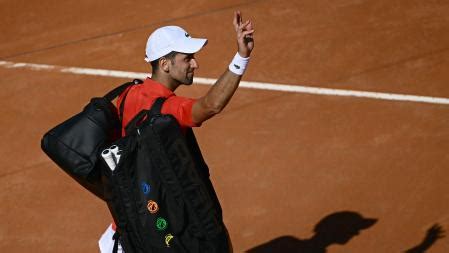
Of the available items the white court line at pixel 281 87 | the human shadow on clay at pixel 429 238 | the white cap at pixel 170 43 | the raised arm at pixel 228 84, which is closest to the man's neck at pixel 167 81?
the white cap at pixel 170 43

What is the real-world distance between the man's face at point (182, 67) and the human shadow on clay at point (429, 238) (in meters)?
3.41

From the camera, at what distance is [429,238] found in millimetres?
8250

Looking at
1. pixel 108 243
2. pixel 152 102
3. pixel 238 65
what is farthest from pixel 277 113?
pixel 238 65

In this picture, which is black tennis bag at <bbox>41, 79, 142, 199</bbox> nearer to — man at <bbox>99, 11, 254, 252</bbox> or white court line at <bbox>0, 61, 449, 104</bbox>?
man at <bbox>99, 11, 254, 252</bbox>

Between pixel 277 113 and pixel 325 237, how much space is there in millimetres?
2264

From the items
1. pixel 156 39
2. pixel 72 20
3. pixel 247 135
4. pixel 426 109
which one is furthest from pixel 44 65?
pixel 156 39

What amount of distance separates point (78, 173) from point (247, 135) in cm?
435

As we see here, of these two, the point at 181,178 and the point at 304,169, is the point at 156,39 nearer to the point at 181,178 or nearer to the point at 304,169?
the point at 181,178

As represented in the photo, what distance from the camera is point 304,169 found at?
30.3ft

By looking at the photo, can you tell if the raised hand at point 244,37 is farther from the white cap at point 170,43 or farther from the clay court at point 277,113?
the clay court at point 277,113

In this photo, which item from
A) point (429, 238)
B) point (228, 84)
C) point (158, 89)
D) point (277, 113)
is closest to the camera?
point (228, 84)

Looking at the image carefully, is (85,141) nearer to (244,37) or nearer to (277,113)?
(244,37)

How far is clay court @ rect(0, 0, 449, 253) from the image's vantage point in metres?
8.69

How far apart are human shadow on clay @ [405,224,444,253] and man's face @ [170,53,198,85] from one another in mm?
3409
